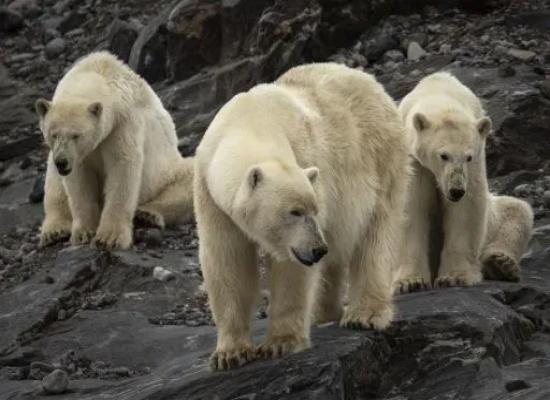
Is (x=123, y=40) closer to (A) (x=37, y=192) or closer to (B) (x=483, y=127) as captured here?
(A) (x=37, y=192)

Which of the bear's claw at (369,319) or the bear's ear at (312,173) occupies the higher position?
the bear's ear at (312,173)

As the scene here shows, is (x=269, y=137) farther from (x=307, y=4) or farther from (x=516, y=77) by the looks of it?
(x=307, y=4)

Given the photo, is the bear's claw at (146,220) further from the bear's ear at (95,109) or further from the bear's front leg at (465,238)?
the bear's front leg at (465,238)

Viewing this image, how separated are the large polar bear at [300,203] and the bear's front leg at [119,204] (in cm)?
313

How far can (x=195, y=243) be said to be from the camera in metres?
10.3

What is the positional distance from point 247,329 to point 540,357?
1.73m

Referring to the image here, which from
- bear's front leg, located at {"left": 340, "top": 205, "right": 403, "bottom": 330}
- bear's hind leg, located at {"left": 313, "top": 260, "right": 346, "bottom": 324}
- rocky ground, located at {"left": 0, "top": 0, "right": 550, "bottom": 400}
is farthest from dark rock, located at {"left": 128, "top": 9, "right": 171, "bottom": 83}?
bear's front leg, located at {"left": 340, "top": 205, "right": 403, "bottom": 330}

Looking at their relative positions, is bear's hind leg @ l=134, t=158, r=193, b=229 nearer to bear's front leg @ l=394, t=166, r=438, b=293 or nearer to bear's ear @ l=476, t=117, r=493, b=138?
bear's front leg @ l=394, t=166, r=438, b=293

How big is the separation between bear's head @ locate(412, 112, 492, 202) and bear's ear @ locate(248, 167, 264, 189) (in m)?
2.64

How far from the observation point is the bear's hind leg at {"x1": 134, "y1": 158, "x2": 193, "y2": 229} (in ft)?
34.3

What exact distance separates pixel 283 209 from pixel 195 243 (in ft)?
16.0

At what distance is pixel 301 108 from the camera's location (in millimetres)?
6270

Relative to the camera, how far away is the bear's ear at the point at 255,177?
5398 millimetres

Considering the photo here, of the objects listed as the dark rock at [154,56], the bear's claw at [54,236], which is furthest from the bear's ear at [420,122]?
the dark rock at [154,56]
